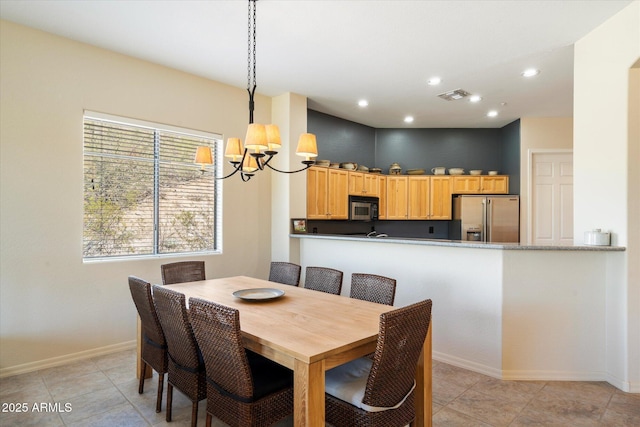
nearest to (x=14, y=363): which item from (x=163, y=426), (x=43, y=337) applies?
(x=43, y=337)

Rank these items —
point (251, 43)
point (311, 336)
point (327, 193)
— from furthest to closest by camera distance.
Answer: point (327, 193) → point (251, 43) → point (311, 336)

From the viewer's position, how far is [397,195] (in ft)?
21.2

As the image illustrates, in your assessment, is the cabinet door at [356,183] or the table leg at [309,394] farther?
the cabinet door at [356,183]

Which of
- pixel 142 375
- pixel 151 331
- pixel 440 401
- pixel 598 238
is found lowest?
pixel 440 401

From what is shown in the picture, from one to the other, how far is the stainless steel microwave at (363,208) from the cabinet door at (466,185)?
1442 mm

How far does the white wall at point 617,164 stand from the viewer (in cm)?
280

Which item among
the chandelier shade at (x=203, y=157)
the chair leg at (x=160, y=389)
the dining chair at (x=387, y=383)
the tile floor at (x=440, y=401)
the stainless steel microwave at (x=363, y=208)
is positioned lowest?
the tile floor at (x=440, y=401)

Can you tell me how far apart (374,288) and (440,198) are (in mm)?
4188

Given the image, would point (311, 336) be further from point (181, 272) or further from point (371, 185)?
point (371, 185)

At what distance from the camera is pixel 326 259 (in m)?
4.51

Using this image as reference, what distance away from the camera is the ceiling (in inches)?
111

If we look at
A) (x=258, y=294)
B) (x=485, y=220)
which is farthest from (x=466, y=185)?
(x=258, y=294)

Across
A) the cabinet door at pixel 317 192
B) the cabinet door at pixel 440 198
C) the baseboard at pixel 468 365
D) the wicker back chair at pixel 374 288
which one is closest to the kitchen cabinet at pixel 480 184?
the cabinet door at pixel 440 198

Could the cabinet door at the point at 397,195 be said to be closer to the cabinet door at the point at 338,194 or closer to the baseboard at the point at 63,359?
the cabinet door at the point at 338,194
